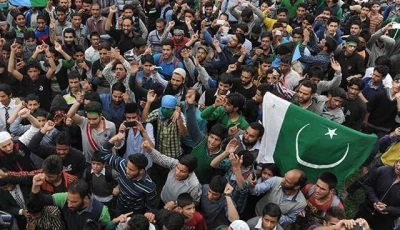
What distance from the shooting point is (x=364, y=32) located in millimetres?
9516

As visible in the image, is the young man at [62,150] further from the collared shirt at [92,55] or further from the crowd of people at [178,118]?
the collared shirt at [92,55]

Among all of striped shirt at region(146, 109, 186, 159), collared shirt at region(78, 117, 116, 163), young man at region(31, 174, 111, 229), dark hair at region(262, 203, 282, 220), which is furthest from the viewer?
striped shirt at region(146, 109, 186, 159)

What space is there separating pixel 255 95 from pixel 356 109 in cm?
157

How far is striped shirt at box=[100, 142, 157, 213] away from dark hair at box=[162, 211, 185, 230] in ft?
2.23

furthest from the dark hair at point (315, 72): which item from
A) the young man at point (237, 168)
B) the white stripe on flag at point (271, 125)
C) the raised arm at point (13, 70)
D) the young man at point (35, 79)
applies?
the raised arm at point (13, 70)

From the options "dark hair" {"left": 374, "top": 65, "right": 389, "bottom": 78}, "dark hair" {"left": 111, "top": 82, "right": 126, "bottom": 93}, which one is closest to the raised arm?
"dark hair" {"left": 111, "top": 82, "right": 126, "bottom": 93}

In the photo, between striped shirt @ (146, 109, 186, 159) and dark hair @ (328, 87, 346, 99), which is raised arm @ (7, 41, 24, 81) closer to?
striped shirt @ (146, 109, 186, 159)

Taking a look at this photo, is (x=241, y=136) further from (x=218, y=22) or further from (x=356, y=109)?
(x=218, y=22)

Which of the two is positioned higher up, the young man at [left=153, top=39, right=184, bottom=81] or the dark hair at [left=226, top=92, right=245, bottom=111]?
the dark hair at [left=226, top=92, right=245, bottom=111]

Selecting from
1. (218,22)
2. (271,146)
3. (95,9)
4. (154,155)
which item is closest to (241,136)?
(271,146)

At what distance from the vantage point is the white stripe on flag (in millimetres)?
6055

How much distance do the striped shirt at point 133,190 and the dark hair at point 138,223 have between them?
82 centimetres

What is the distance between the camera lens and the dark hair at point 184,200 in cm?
491

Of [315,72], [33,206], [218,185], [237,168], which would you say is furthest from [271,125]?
[33,206]
